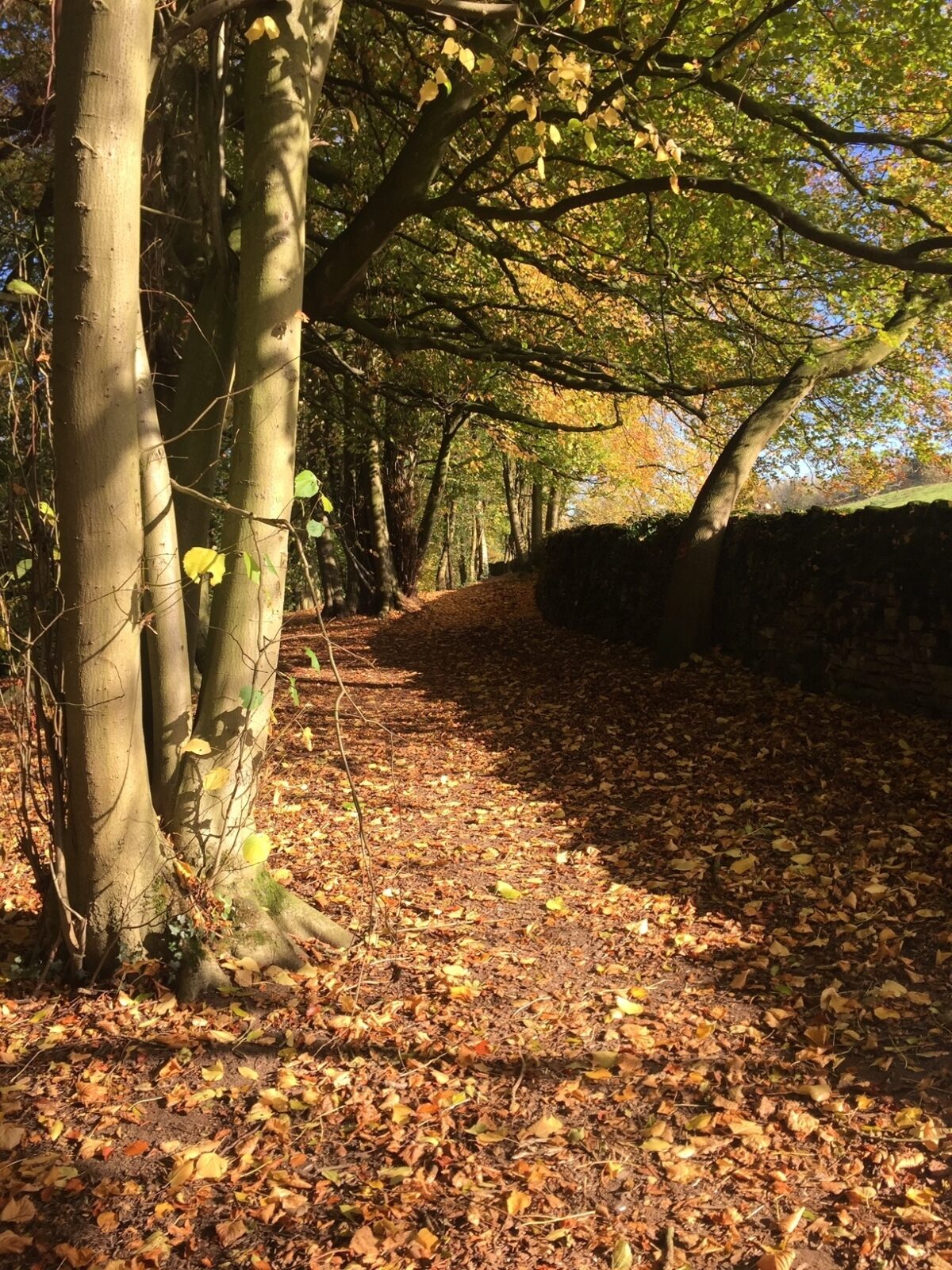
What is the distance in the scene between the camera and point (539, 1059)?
3.38 m

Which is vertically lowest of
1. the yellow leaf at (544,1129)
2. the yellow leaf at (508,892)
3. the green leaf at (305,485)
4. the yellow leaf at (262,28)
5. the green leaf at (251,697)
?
the yellow leaf at (544,1129)

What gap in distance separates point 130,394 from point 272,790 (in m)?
3.94

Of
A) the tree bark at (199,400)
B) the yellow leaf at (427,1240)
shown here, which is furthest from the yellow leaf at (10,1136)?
the tree bark at (199,400)

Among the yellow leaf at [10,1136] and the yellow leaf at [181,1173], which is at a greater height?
the yellow leaf at [10,1136]

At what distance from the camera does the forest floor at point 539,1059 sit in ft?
8.37

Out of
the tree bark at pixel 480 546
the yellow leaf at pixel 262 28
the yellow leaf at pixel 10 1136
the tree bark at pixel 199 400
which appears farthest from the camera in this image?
the tree bark at pixel 480 546

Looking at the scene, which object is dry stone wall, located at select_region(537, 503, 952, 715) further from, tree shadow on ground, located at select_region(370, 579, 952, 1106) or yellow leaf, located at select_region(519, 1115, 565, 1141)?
yellow leaf, located at select_region(519, 1115, 565, 1141)

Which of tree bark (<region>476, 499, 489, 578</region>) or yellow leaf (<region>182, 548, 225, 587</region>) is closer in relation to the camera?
yellow leaf (<region>182, 548, 225, 587</region>)

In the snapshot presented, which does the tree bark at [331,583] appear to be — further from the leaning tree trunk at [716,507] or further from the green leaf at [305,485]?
the green leaf at [305,485]

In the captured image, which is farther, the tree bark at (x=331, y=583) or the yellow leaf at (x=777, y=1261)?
the tree bark at (x=331, y=583)

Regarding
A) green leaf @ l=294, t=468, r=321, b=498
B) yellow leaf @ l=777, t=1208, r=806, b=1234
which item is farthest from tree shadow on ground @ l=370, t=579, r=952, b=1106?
green leaf @ l=294, t=468, r=321, b=498

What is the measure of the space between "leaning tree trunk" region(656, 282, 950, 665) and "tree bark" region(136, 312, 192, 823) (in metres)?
6.82

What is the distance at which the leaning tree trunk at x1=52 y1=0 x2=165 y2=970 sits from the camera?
2.92m

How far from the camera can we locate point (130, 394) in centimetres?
312
